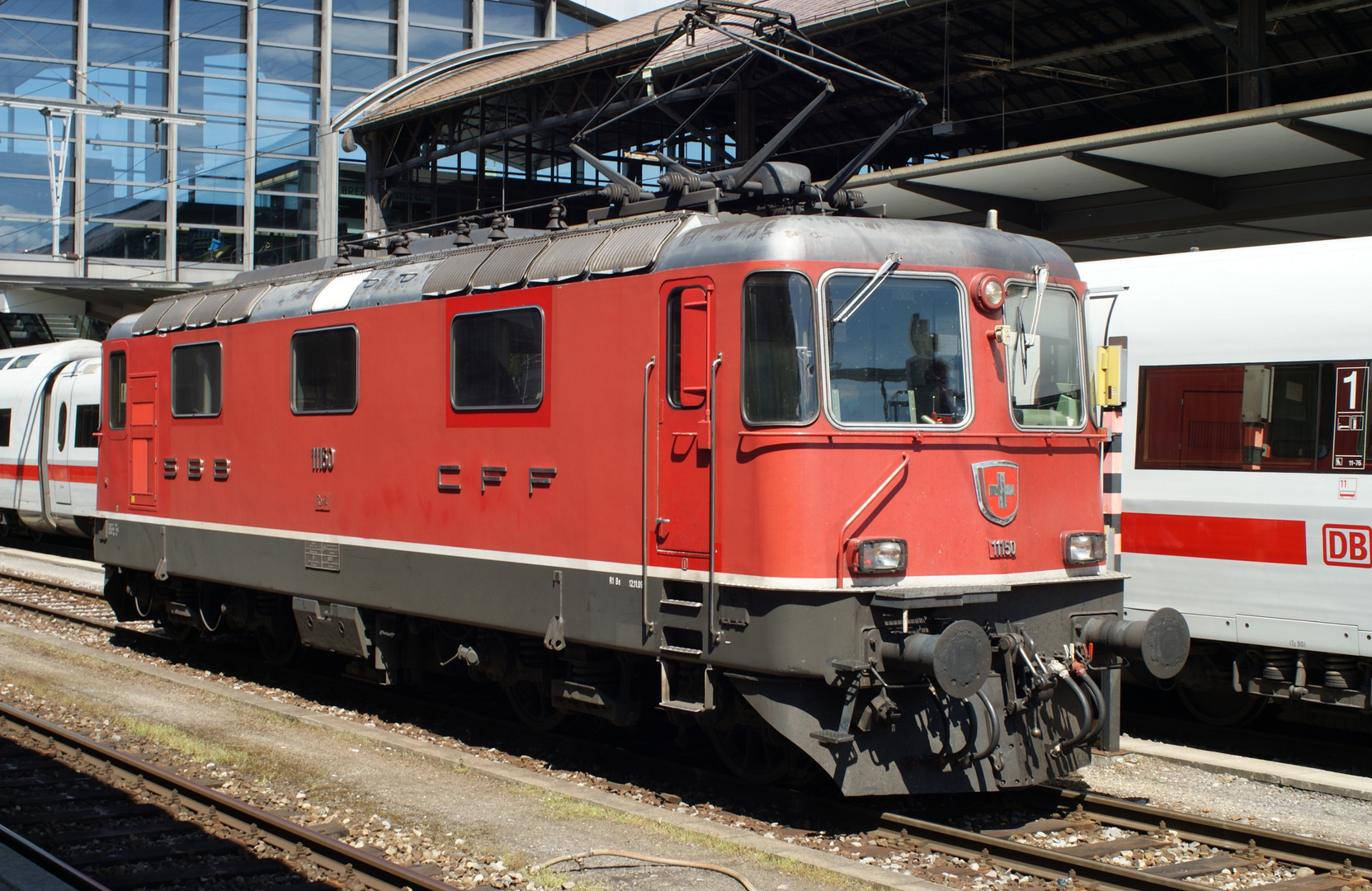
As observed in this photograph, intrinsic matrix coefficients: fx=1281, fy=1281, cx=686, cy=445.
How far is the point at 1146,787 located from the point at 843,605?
116 inches

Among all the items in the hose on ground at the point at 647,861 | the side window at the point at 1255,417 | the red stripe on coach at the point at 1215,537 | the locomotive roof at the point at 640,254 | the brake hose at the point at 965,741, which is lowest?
the hose on ground at the point at 647,861

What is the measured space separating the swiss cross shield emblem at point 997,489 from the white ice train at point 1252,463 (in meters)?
1.77

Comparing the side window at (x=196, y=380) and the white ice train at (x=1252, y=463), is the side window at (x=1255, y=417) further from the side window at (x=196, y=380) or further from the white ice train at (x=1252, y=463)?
the side window at (x=196, y=380)

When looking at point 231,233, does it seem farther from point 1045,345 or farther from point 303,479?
point 1045,345

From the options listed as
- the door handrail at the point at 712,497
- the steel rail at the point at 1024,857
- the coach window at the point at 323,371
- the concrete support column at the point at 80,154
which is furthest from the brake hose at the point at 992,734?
the concrete support column at the point at 80,154

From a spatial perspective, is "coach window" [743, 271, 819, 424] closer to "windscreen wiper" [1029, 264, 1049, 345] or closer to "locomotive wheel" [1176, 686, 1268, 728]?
"windscreen wiper" [1029, 264, 1049, 345]

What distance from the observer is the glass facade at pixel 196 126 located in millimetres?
36219

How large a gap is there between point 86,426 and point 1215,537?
18.9 m

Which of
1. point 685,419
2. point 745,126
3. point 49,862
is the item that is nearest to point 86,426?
point 745,126

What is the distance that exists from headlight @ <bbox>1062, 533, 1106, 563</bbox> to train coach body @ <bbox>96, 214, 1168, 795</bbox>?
26 mm

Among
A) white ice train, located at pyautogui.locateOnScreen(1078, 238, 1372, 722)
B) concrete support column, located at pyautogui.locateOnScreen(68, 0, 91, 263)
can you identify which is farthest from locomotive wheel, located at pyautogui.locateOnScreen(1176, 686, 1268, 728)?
concrete support column, located at pyautogui.locateOnScreen(68, 0, 91, 263)

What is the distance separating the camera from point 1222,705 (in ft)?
33.0

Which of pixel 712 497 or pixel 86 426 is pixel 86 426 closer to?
pixel 86 426

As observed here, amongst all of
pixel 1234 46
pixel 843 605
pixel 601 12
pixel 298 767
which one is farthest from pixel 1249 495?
pixel 601 12
